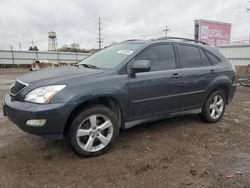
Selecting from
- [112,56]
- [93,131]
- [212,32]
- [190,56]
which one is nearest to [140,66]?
[112,56]

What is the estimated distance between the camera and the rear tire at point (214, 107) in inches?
211

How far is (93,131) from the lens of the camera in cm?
376

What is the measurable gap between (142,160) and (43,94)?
1.63m

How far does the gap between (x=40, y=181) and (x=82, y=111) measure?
104cm

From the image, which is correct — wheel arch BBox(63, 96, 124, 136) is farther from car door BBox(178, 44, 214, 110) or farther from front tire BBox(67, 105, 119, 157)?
car door BBox(178, 44, 214, 110)

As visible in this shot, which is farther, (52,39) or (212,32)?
(52,39)

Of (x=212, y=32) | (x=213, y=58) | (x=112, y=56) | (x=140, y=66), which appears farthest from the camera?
(x=212, y=32)

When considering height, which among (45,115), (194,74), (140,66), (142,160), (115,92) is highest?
(140,66)

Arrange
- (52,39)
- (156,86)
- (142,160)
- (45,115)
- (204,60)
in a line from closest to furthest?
(45,115) → (142,160) → (156,86) → (204,60) → (52,39)

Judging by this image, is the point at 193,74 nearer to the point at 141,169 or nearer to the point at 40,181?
the point at 141,169

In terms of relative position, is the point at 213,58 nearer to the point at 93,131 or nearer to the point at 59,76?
the point at 93,131

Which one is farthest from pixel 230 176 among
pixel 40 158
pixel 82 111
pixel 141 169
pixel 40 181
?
pixel 40 158

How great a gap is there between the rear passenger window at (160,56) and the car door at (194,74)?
0.24 meters

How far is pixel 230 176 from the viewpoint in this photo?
329cm
